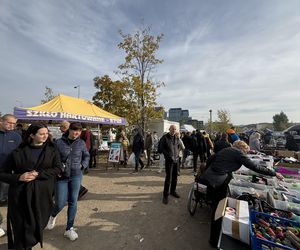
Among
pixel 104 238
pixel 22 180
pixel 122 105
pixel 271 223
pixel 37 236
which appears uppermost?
pixel 122 105

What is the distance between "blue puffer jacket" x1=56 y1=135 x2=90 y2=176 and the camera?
333 cm

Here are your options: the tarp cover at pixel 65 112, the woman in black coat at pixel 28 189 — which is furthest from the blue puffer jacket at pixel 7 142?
the tarp cover at pixel 65 112

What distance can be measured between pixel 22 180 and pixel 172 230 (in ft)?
8.69

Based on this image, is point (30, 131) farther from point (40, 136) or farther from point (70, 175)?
point (70, 175)

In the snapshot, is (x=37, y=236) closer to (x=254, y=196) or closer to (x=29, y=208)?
(x=29, y=208)

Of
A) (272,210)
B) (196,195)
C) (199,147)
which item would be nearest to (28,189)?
(272,210)

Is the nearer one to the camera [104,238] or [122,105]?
[104,238]

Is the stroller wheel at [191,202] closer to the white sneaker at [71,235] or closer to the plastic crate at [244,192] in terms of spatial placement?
the plastic crate at [244,192]

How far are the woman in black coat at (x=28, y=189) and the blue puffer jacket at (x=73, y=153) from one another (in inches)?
28.1

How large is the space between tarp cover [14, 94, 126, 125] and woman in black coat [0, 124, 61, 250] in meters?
6.07

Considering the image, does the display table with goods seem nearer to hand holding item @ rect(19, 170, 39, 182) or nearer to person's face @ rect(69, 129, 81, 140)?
hand holding item @ rect(19, 170, 39, 182)

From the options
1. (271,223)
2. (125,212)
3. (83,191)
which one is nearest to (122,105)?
(83,191)

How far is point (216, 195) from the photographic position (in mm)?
3619

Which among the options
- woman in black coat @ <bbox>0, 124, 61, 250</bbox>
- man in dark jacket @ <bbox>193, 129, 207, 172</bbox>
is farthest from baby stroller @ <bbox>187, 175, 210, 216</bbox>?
man in dark jacket @ <bbox>193, 129, 207, 172</bbox>
